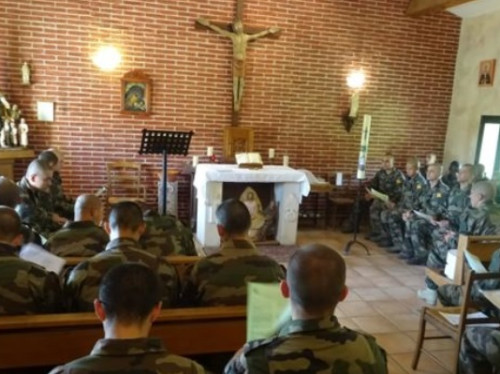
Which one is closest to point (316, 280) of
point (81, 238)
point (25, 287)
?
point (25, 287)

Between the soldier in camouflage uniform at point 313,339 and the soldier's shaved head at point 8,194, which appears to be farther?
the soldier's shaved head at point 8,194

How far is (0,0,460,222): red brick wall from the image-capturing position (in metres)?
5.69

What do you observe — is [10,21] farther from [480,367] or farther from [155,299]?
[480,367]

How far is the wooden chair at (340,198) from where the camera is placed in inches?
266

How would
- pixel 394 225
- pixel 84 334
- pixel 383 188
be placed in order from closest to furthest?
pixel 84 334 → pixel 394 225 → pixel 383 188

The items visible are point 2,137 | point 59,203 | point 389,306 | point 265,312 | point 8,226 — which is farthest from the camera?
point 2,137

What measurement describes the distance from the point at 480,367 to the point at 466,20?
581 centimetres

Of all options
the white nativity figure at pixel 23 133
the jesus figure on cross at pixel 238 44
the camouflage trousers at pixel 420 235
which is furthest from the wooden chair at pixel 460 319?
the white nativity figure at pixel 23 133

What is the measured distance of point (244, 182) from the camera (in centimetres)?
563

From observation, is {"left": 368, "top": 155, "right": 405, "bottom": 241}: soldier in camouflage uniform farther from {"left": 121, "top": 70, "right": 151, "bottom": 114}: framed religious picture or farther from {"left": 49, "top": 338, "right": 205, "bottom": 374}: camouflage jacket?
{"left": 49, "top": 338, "right": 205, "bottom": 374}: camouflage jacket

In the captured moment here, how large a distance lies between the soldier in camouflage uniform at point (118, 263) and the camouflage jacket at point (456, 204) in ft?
11.9

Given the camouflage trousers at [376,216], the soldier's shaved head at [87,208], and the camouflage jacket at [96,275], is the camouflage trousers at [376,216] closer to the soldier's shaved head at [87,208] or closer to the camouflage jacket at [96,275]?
the soldier's shaved head at [87,208]

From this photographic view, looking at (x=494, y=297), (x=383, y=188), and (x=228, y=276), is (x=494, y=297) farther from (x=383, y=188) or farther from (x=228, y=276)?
(x=383, y=188)

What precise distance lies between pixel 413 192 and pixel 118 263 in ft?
15.1
